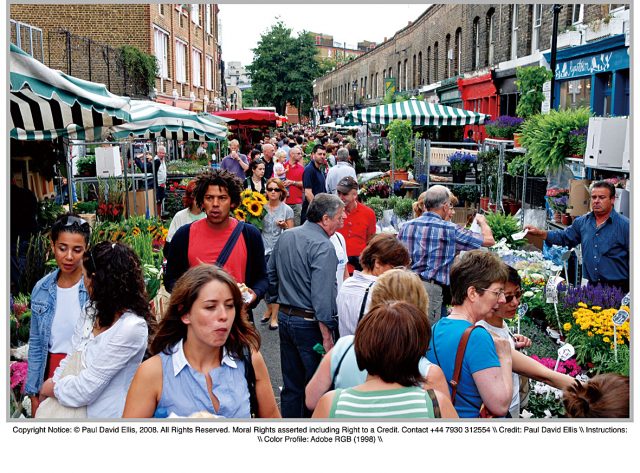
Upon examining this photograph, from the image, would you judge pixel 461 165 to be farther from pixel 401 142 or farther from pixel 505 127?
pixel 401 142

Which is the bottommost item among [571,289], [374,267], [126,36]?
[571,289]

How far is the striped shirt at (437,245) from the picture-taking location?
5938 mm

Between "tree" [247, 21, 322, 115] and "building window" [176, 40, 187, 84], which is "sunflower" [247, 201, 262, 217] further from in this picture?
"tree" [247, 21, 322, 115]

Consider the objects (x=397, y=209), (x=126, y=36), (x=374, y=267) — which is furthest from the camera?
(x=126, y=36)

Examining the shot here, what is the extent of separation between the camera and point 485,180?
42.3 feet

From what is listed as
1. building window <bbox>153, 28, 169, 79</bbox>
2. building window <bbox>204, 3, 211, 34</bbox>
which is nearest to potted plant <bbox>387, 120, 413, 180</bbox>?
building window <bbox>153, 28, 169, 79</bbox>

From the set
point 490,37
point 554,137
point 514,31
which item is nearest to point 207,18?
point 490,37

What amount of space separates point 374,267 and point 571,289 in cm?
230

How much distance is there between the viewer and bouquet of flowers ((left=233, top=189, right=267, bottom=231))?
26.7 ft

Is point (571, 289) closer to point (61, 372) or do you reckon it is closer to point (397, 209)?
point (61, 372)

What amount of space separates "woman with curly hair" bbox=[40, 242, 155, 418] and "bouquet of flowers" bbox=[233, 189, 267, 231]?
14.9 feet

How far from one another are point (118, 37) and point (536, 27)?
1443 cm
